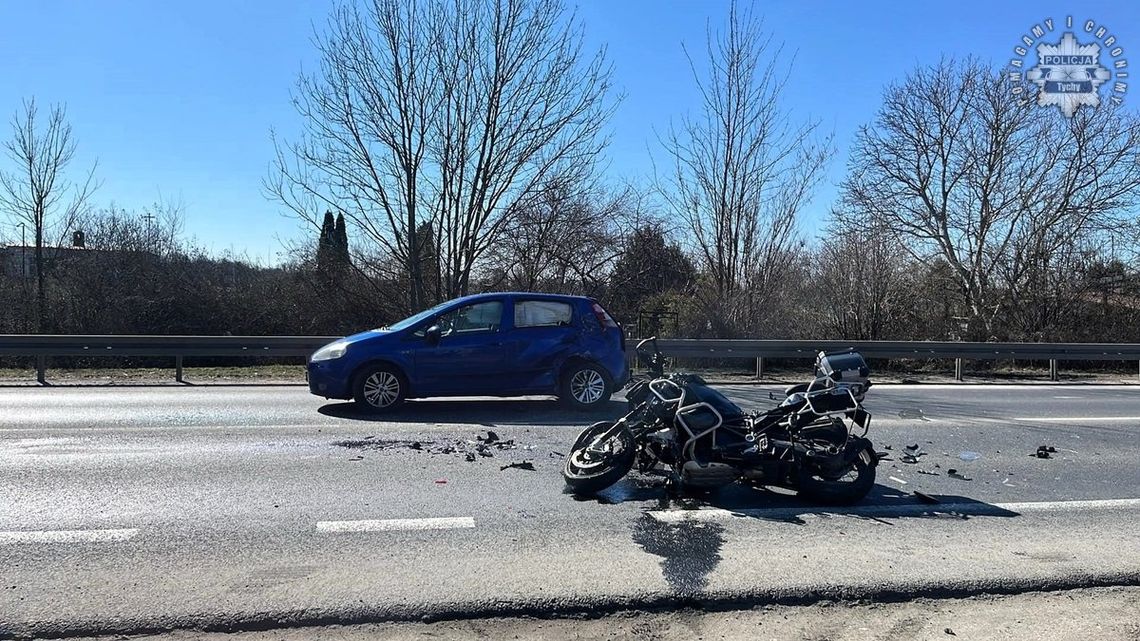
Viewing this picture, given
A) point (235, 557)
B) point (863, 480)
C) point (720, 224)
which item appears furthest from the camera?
point (720, 224)

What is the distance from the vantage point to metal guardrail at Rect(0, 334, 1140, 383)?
13.8 metres

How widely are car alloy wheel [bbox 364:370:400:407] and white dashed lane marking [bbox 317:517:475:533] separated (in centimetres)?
452

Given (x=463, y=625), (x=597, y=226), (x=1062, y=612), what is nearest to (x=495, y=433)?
(x=463, y=625)

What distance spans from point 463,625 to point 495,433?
4785 millimetres

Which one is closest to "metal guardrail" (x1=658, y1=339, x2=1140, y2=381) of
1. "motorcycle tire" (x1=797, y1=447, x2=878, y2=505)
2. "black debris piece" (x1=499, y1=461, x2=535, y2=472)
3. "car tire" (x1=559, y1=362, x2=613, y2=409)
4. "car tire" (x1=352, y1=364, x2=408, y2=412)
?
"car tire" (x1=559, y1=362, x2=613, y2=409)

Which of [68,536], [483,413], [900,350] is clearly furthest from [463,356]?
[900,350]

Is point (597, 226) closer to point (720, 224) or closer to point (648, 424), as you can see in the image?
point (720, 224)

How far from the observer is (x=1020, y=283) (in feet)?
74.3

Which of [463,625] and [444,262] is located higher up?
[444,262]

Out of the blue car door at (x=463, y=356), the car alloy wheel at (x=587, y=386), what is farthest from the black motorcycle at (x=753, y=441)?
the car alloy wheel at (x=587, y=386)

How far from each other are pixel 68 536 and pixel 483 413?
548cm

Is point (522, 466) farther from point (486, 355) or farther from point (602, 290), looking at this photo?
point (602, 290)

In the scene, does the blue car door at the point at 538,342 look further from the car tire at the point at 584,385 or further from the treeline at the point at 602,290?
the treeline at the point at 602,290

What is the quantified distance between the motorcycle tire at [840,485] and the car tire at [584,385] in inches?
179
